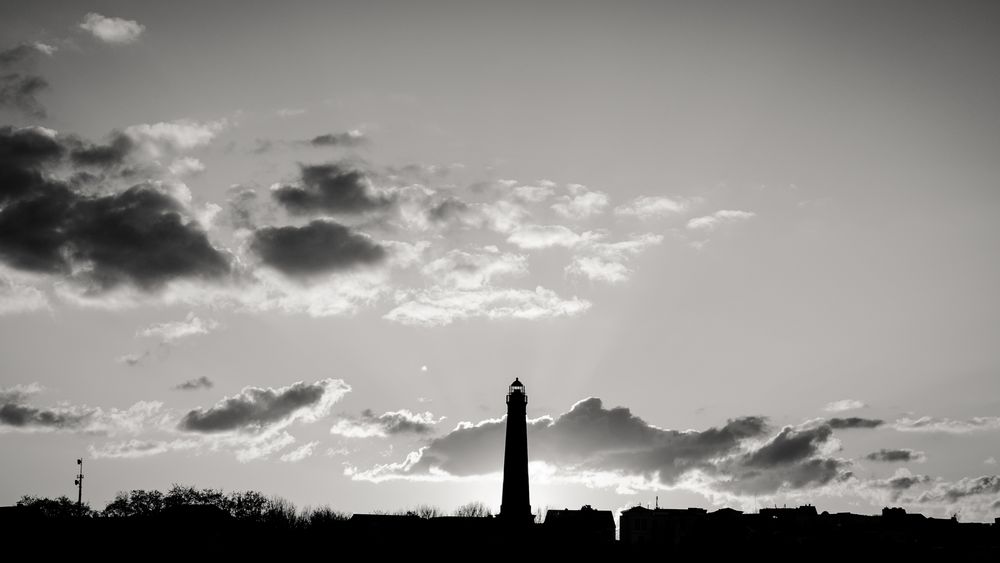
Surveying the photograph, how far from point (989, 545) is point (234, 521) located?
82856mm

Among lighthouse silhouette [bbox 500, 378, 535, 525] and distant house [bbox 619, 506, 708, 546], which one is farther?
distant house [bbox 619, 506, 708, 546]

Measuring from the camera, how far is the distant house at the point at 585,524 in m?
124

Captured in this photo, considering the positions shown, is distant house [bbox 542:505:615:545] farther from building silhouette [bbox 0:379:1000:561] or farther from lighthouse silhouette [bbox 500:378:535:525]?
lighthouse silhouette [bbox 500:378:535:525]

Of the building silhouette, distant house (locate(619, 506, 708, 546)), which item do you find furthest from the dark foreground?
distant house (locate(619, 506, 708, 546))

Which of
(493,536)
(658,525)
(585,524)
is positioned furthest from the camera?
(658,525)

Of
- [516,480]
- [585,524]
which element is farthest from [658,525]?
[516,480]

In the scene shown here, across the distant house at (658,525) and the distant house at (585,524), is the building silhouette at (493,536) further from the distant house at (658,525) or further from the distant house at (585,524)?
the distant house at (658,525)

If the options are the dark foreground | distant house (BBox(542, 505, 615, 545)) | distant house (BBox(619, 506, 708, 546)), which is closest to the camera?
the dark foreground

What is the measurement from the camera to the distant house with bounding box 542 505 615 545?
4879 inches

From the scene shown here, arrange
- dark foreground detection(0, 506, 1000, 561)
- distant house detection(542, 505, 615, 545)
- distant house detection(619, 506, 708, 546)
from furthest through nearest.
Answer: distant house detection(619, 506, 708, 546) < distant house detection(542, 505, 615, 545) < dark foreground detection(0, 506, 1000, 561)

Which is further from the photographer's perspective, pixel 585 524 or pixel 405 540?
pixel 585 524

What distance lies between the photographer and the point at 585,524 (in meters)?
137

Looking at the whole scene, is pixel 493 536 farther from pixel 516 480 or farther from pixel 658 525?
pixel 658 525

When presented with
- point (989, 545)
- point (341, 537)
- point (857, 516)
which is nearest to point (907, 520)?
point (857, 516)
